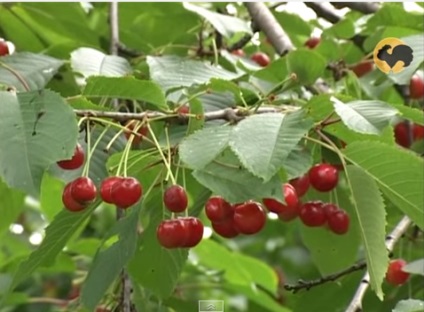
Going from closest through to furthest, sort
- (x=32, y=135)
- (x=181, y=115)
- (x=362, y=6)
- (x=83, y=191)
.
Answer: (x=32, y=135), (x=83, y=191), (x=181, y=115), (x=362, y=6)

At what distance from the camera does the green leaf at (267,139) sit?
1.01m

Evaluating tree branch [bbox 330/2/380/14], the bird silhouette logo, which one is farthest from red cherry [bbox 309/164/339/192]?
tree branch [bbox 330/2/380/14]

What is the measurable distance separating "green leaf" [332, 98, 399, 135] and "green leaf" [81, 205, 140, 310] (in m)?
0.30

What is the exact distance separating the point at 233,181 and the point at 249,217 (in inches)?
4.0

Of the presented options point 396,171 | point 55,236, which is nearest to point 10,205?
point 55,236

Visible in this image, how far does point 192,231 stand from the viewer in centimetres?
116

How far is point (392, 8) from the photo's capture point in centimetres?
174

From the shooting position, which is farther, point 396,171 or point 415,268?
point 415,268

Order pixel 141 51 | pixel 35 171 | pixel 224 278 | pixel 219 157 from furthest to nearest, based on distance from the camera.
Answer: pixel 224 278, pixel 141 51, pixel 219 157, pixel 35 171

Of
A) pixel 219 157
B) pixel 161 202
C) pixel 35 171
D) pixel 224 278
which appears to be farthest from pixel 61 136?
pixel 224 278

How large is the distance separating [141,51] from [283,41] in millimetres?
299

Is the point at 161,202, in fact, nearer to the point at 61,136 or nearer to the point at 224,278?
the point at 61,136

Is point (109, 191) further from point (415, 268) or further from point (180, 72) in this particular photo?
point (415, 268)

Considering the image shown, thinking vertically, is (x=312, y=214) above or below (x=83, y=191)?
below
